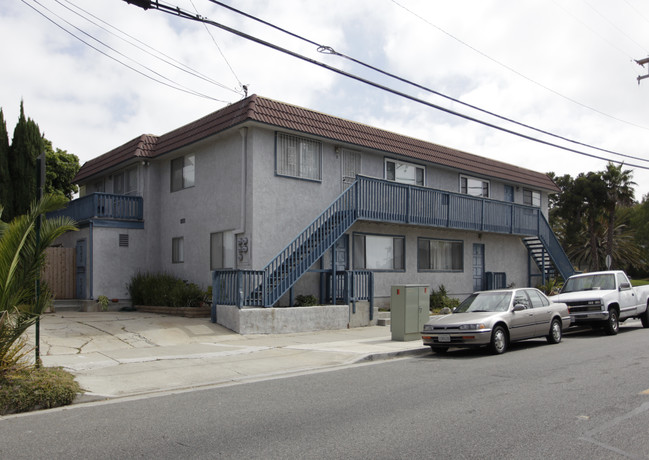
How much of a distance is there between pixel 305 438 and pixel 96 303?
592 inches

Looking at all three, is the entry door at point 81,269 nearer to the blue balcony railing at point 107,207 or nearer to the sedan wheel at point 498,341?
the blue balcony railing at point 107,207

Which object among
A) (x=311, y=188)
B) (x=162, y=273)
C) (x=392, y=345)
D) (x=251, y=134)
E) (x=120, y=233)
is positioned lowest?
(x=392, y=345)

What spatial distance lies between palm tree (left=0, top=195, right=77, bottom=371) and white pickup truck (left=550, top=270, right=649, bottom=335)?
13.3 metres

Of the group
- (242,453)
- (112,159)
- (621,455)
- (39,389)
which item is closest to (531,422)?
(621,455)

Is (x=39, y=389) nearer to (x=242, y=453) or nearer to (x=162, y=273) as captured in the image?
(x=242, y=453)

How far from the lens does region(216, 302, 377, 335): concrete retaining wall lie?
14.9 metres

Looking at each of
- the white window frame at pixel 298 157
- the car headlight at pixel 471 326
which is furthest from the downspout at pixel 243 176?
the car headlight at pixel 471 326

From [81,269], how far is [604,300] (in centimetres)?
1682

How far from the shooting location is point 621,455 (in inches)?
211

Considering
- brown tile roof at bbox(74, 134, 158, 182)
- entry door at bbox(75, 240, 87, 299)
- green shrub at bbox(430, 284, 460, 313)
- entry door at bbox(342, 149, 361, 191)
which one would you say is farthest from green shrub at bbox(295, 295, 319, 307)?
brown tile roof at bbox(74, 134, 158, 182)

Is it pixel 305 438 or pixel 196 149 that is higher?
pixel 196 149

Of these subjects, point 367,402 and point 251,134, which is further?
point 251,134

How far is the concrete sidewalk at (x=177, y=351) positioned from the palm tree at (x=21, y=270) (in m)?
1.31

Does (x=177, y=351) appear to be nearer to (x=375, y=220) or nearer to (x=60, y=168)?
(x=375, y=220)
